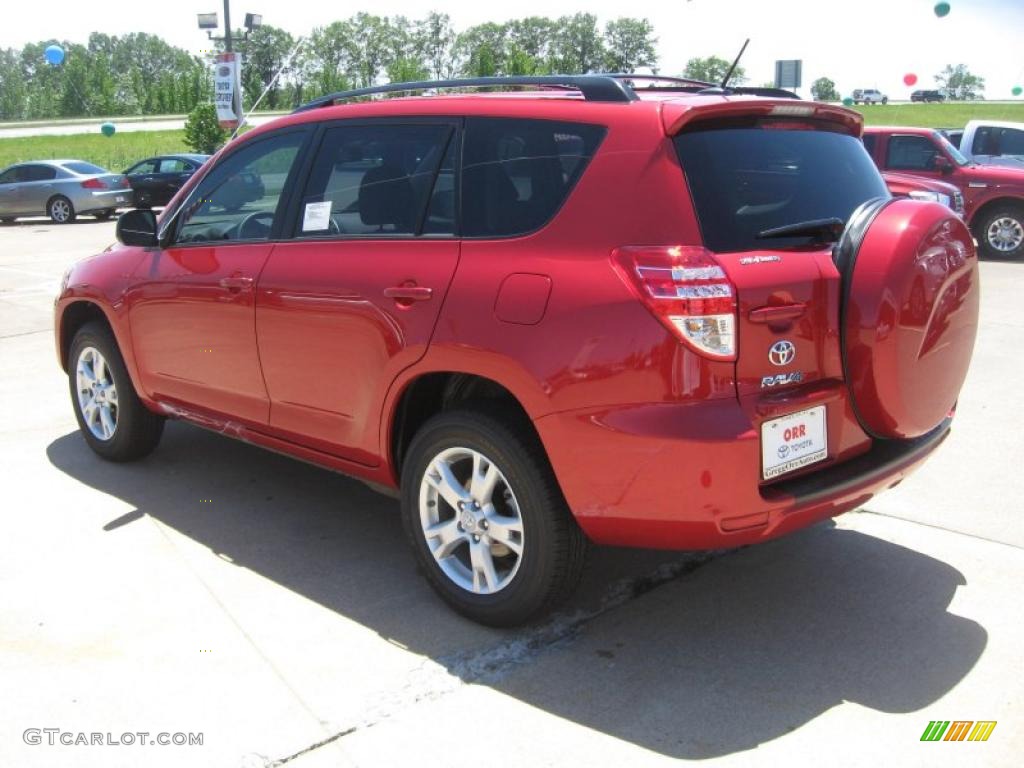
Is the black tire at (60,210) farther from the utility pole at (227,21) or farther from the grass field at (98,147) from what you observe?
the grass field at (98,147)

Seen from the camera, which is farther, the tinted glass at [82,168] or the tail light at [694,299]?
the tinted glass at [82,168]

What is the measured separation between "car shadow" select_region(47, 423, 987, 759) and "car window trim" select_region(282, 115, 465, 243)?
1.34 m

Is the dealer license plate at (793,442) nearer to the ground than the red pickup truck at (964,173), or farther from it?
nearer to the ground

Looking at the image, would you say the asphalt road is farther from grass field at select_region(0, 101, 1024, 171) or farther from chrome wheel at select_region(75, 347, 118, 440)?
grass field at select_region(0, 101, 1024, 171)

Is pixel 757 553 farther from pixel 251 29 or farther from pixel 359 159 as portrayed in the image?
pixel 251 29

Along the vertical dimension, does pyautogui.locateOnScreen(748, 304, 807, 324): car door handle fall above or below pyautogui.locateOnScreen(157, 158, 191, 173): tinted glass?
below

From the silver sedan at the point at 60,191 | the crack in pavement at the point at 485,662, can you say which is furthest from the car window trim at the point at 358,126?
the silver sedan at the point at 60,191

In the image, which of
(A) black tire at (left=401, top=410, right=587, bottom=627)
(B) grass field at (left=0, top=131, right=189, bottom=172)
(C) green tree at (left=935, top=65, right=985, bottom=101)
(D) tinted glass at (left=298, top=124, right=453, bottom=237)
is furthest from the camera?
(C) green tree at (left=935, top=65, right=985, bottom=101)

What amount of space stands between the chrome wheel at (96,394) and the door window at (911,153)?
11971mm

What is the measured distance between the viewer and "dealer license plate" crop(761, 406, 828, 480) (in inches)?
118

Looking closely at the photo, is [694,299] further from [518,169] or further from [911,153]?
[911,153]

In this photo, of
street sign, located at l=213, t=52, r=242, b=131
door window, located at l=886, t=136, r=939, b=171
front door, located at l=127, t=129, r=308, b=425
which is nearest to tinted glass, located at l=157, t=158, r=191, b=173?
street sign, located at l=213, t=52, r=242, b=131

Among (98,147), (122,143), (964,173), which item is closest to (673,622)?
(964,173)

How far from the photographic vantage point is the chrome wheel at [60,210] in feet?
75.6
